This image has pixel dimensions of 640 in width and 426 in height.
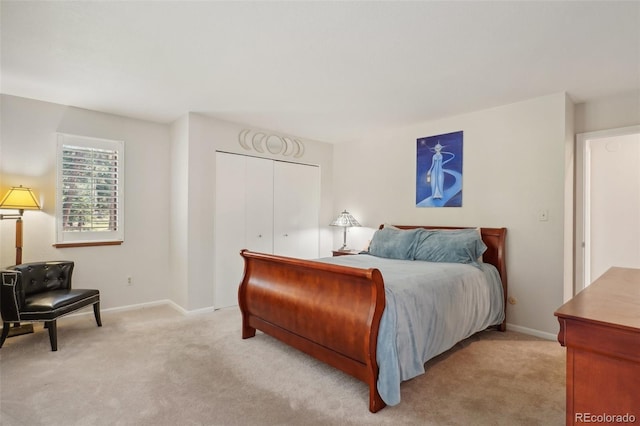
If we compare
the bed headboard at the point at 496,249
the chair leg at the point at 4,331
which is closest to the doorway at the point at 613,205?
the bed headboard at the point at 496,249

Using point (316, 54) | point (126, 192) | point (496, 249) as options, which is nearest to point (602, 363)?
point (316, 54)

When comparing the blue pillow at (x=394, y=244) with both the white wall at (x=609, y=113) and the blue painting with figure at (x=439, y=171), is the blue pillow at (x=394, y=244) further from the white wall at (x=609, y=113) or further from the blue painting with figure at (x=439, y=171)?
the white wall at (x=609, y=113)

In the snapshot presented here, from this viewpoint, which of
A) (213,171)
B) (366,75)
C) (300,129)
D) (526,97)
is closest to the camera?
(366,75)

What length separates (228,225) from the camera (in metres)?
4.21

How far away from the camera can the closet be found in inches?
164

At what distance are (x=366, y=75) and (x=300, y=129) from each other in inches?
75.3

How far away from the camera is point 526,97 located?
10.7 ft

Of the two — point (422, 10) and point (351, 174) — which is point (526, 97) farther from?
point (351, 174)

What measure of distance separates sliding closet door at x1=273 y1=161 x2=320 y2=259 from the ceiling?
4.57 ft

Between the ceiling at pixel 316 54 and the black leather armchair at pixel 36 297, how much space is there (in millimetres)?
1748

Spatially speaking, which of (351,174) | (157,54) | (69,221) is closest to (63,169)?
(69,221)

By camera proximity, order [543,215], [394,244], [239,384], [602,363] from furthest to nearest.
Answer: [394,244] → [543,215] → [239,384] → [602,363]

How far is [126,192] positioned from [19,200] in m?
1.03

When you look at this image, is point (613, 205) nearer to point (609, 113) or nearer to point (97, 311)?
point (609, 113)
